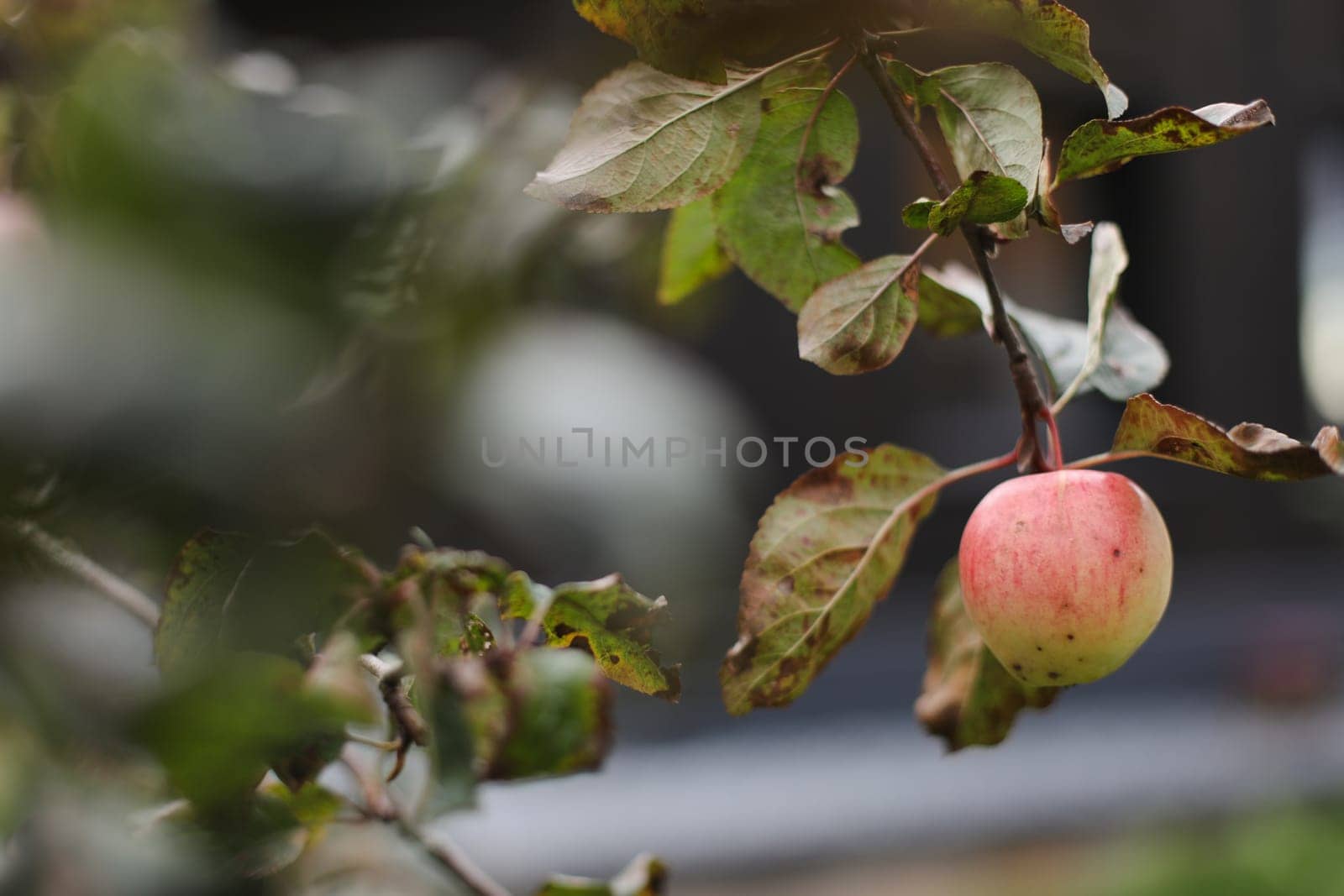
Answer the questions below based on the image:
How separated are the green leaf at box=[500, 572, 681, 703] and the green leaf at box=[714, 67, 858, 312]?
0.51 feet

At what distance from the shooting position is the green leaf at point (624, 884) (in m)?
0.38

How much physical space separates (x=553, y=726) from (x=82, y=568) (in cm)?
16

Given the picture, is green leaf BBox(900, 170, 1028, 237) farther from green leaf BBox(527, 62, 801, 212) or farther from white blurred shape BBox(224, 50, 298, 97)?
white blurred shape BBox(224, 50, 298, 97)

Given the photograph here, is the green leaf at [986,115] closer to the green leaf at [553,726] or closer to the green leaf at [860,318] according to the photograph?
the green leaf at [860,318]

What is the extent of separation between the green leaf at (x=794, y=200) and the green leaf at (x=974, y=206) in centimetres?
8

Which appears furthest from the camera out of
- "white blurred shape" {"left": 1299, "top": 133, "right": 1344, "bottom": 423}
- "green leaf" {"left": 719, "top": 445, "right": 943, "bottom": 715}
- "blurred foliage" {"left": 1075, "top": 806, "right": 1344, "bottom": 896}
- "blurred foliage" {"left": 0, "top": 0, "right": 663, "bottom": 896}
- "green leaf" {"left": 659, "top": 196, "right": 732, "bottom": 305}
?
"white blurred shape" {"left": 1299, "top": 133, "right": 1344, "bottom": 423}

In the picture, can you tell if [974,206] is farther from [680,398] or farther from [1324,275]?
[1324,275]

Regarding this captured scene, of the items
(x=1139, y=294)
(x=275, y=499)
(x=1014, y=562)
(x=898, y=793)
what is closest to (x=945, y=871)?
(x=898, y=793)

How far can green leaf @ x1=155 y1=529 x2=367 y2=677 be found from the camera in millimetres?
276

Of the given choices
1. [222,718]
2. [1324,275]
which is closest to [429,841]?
[222,718]

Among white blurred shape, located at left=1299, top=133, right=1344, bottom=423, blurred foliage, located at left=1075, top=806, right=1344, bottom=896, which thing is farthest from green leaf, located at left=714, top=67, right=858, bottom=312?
white blurred shape, located at left=1299, top=133, right=1344, bottom=423

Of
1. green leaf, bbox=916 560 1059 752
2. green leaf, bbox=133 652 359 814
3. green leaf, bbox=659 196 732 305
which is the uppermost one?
green leaf, bbox=133 652 359 814

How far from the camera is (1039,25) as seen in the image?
0.36 m

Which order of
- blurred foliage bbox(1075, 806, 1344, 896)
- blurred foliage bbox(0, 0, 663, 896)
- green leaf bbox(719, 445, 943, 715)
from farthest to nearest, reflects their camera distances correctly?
blurred foliage bbox(1075, 806, 1344, 896) < green leaf bbox(719, 445, 943, 715) < blurred foliage bbox(0, 0, 663, 896)
